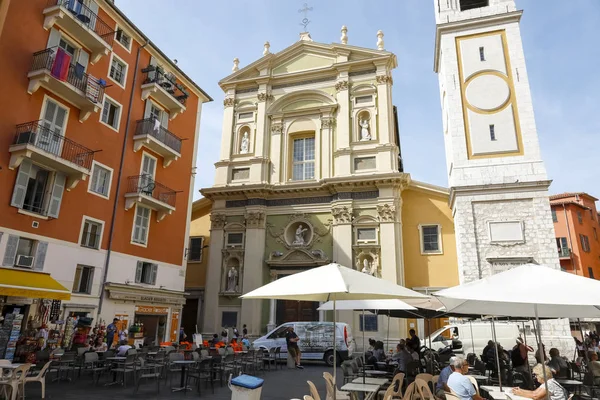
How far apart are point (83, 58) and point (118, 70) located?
1.96 m

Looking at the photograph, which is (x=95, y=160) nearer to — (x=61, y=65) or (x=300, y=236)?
(x=61, y=65)

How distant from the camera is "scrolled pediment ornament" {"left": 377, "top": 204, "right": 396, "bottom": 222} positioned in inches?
846

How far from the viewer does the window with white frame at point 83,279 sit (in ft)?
47.1

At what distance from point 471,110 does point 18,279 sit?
63.0 feet

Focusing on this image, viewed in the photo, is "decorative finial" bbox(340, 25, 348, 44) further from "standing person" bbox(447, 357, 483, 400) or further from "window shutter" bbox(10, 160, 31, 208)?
"standing person" bbox(447, 357, 483, 400)

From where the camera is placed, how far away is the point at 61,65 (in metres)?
13.7

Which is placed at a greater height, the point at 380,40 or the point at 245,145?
the point at 380,40

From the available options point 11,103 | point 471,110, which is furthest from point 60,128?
point 471,110

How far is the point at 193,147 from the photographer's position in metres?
21.5

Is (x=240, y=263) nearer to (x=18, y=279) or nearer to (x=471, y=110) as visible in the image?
(x=18, y=279)

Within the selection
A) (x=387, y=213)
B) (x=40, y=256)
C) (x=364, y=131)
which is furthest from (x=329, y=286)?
(x=364, y=131)

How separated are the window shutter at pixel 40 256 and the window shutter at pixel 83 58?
6796 mm

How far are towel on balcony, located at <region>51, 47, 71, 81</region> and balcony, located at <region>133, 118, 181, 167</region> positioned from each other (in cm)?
401

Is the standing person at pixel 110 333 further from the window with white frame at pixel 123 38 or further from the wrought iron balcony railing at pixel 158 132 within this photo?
the window with white frame at pixel 123 38
